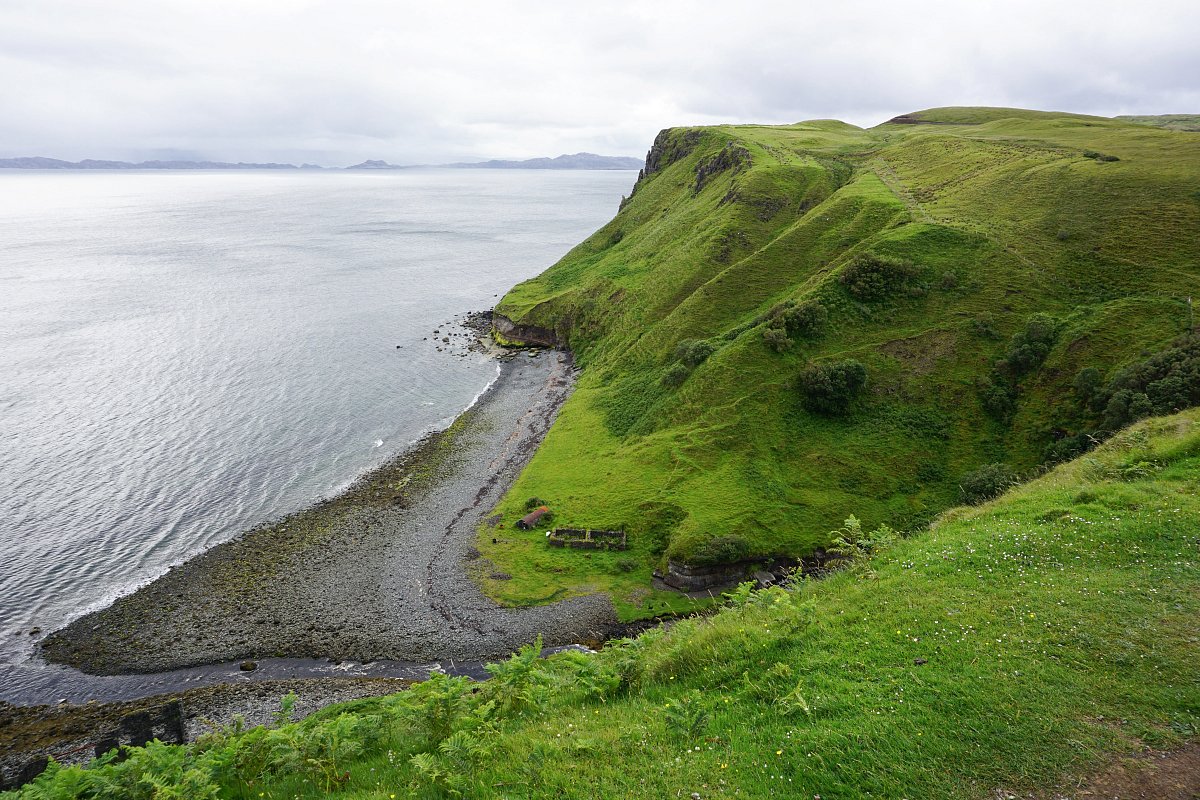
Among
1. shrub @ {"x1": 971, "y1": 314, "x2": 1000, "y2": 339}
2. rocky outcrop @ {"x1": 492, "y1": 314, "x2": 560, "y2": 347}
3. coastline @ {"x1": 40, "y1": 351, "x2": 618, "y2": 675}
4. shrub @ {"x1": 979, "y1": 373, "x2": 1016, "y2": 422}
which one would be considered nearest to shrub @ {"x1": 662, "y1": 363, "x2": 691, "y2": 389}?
coastline @ {"x1": 40, "y1": 351, "x2": 618, "y2": 675}

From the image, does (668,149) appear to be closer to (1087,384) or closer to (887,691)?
(1087,384)

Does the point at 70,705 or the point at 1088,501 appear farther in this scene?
the point at 70,705

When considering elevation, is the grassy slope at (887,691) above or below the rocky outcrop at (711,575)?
above

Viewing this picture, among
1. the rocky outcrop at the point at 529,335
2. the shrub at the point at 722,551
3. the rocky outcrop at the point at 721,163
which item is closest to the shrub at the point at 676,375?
the shrub at the point at 722,551

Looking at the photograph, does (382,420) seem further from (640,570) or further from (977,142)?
(977,142)

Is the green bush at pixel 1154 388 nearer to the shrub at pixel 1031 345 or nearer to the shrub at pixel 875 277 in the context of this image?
the shrub at pixel 1031 345

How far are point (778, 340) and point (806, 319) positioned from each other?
4201 mm

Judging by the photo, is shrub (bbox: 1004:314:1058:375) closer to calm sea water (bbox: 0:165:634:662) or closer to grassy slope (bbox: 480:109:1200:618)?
grassy slope (bbox: 480:109:1200:618)

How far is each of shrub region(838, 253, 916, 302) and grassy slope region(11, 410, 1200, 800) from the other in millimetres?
48127

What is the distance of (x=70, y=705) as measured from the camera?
3806 cm

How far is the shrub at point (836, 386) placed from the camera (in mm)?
55438

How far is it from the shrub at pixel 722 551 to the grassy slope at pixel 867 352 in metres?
1.48

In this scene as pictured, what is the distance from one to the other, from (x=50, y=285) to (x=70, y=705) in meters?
162

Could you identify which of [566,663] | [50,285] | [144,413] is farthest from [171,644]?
[50,285]
